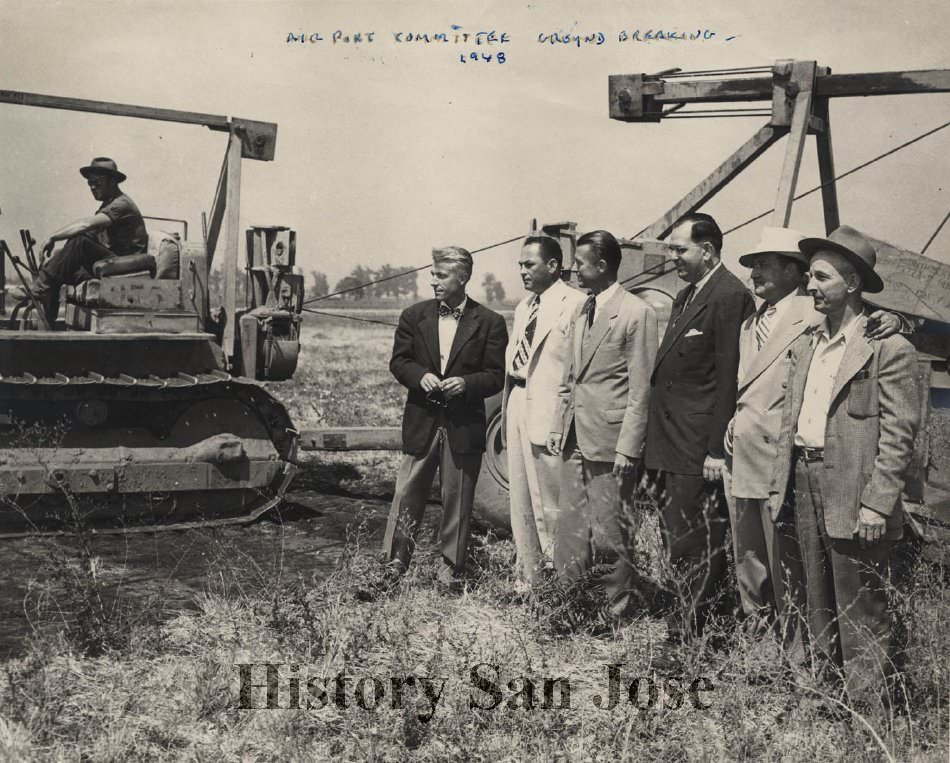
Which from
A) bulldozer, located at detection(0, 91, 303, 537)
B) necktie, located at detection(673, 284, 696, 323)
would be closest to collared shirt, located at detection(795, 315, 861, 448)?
necktie, located at detection(673, 284, 696, 323)

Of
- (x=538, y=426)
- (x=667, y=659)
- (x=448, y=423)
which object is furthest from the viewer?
(x=448, y=423)

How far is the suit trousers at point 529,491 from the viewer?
527 cm

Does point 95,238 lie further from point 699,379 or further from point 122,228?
point 699,379

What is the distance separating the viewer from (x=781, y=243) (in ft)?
14.2

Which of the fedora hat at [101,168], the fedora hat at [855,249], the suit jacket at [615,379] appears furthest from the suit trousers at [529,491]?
the fedora hat at [101,168]

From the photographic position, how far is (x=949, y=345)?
19.9 ft

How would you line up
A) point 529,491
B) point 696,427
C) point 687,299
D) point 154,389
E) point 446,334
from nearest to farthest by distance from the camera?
point 696,427, point 687,299, point 529,491, point 446,334, point 154,389

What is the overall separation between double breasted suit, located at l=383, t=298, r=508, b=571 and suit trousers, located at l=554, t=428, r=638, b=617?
0.74m

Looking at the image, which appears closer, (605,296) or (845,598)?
(845,598)

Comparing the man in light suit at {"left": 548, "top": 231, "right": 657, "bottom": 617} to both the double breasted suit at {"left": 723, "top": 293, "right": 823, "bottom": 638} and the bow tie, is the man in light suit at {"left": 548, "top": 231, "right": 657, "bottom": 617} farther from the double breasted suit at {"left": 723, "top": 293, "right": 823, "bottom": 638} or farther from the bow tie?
the bow tie

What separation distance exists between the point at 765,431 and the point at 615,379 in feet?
2.88

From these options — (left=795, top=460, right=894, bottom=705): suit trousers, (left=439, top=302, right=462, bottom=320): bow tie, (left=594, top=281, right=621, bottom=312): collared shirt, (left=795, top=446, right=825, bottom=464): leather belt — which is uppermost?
(left=594, top=281, right=621, bottom=312): collared shirt

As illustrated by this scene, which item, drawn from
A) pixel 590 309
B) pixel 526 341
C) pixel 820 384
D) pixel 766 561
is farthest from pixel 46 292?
pixel 820 384

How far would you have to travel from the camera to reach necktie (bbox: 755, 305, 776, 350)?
4.43m
